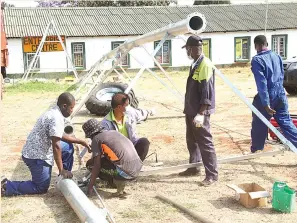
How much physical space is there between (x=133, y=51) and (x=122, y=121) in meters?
18.7

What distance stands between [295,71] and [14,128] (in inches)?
316

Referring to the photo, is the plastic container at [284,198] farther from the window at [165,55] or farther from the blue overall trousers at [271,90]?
the window at [165,55]

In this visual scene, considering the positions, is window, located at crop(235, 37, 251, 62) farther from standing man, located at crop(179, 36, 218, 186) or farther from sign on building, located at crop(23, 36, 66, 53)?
standing man, located at crop(179, 36, 218, 186)

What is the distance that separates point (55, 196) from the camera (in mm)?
5258

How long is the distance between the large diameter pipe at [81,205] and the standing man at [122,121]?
34.6 inches

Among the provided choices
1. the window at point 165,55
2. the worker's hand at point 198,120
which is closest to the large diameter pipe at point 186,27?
the worker's hand at point 198,120

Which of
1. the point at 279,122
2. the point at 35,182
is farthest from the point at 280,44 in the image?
the point at 35,182

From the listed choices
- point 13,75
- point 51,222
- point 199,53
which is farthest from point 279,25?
point 51,222

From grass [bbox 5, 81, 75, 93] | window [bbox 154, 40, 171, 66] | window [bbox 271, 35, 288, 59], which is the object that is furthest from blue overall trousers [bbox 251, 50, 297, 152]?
window [bbox 271, 35, 288, 59]

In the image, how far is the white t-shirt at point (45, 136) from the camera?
198 inches

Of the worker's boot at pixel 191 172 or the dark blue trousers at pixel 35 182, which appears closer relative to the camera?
the dark blue trousers at pixel 35 182

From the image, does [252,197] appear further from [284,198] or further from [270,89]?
[270,89]

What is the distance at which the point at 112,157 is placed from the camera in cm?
494

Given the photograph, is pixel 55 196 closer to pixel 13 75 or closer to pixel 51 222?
pixel 51 222
